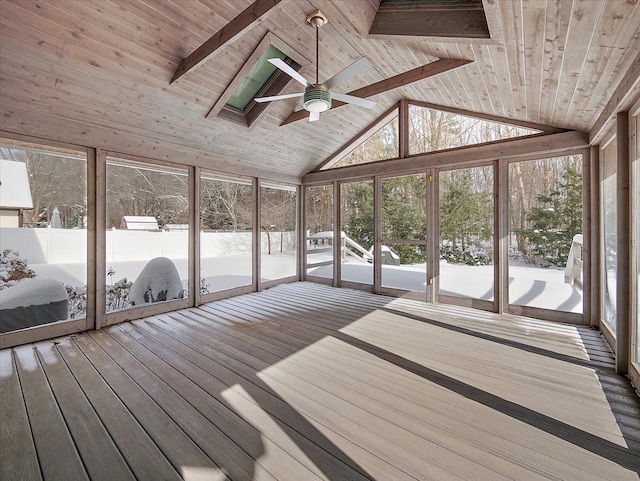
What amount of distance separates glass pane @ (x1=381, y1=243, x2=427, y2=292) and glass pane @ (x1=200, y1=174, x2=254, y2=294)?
2.73m

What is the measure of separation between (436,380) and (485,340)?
1307 millimetres

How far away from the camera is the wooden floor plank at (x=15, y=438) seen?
1.69 m

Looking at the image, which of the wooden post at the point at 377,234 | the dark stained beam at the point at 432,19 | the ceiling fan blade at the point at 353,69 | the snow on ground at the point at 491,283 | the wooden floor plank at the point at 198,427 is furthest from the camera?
the wooden post at the point at 377,234

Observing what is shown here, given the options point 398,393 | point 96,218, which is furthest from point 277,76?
point 398,393

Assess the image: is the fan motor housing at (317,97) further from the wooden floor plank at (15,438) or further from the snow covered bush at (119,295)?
the snow covered bush at (119,295)

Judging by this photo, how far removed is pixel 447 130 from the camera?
5.08 meters

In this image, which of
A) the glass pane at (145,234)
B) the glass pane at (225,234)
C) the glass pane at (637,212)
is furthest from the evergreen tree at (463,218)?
the glass pane at (145,234)

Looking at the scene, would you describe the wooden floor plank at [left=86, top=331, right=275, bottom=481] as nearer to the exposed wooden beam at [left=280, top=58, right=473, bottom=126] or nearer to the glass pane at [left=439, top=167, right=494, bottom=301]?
the exposed wooden beam at [left=280, top=58, right=473, bottom=126]

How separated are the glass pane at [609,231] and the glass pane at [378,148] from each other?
298 centimetres

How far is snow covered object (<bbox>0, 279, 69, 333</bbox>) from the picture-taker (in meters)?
3.38

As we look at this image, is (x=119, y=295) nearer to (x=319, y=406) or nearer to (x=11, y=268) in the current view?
(x=11, y=268)

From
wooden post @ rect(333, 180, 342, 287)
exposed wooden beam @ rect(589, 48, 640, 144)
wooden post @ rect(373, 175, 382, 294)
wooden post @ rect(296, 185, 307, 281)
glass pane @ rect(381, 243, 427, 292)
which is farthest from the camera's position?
wooden post @ rect(296, 185, 307, 281)

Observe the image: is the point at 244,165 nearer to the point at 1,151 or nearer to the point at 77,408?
the point at 1,151

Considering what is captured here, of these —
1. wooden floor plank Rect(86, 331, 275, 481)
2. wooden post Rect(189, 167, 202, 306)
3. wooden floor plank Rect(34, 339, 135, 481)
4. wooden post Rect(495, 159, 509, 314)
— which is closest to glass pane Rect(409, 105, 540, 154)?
wooden post Rect(495, 159, 509, 314)
